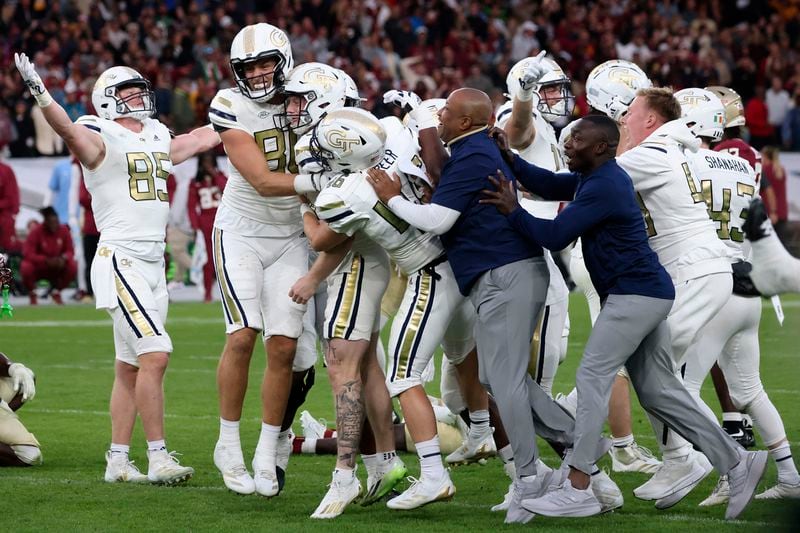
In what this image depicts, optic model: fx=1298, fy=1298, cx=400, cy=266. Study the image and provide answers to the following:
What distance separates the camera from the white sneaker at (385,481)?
564 cm

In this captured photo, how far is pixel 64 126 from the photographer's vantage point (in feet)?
21.0

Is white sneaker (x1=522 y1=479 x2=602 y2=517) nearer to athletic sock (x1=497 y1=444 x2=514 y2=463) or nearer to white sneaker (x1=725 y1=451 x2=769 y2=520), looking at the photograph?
white sneaker (x1=725 y1=451 x2=769 y2=520)

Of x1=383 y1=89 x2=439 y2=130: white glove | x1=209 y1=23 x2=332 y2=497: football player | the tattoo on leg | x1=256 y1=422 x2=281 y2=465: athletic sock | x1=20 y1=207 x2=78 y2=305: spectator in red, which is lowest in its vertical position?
x1=20 y1=207 x2=78 y2=305: spectator in red

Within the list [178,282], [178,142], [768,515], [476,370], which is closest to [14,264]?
[178,282]

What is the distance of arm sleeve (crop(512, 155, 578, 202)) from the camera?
5.93 metres

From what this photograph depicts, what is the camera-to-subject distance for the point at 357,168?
5812 millimetres

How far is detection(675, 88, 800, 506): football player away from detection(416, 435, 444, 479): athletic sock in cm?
127

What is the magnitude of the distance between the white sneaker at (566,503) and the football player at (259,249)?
4.28 feet

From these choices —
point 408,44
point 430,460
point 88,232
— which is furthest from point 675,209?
point 408,44

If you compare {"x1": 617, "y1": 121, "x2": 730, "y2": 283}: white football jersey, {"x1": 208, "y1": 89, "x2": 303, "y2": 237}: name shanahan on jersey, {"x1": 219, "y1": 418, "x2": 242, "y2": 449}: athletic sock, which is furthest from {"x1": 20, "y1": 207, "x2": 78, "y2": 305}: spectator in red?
{"x1": 617, "y1": 121, "x2": 730, "y2": 283}: white football jersey

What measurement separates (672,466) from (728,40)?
18.1 meters

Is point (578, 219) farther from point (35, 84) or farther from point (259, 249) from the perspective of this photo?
point (35, 84)

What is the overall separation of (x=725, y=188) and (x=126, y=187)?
3.06 metres

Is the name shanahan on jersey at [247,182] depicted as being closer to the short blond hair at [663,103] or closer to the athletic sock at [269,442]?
the athletic sock at [269,442]
